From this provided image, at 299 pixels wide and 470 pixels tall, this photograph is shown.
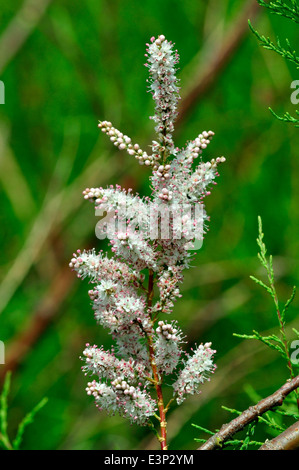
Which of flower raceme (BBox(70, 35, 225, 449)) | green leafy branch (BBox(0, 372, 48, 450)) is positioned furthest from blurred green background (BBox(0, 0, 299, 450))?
flower raceme (BBox(70, 35, 225, 449))

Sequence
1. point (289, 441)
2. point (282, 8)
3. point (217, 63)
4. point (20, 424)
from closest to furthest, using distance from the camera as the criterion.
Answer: point (289, 441) → point (282, 8) → point (20, 424) → point (217, 63)

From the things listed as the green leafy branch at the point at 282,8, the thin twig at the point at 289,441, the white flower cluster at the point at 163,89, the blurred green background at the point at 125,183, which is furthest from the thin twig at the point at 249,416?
the blurred green background at the point at 125,183

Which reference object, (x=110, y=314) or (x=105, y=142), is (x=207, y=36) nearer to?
(x=105, y=142)

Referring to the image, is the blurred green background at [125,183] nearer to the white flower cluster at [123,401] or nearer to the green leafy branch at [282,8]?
the green leafy branch at [282,8]

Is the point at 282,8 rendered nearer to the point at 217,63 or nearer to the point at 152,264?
the point at 152,264

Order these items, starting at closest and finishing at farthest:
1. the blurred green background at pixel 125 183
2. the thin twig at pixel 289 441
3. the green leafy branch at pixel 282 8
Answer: the thin twig at pixel 289 441
the green leafy branch at pixel 282 8
the blurred green background at pixel 125 183

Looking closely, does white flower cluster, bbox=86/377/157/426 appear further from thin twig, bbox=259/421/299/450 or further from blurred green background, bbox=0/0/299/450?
blurred green background, bbox=0/0/299/450

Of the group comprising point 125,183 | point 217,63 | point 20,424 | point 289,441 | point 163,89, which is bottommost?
point 289,441

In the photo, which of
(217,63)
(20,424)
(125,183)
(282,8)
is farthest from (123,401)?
(217,63)
